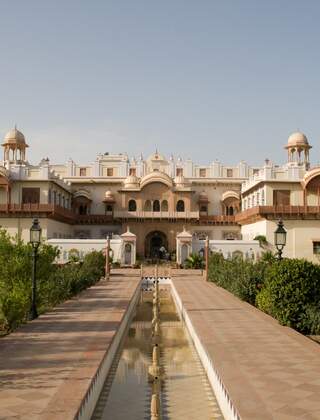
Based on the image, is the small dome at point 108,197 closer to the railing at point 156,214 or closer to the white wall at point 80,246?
the railing at point 156,214

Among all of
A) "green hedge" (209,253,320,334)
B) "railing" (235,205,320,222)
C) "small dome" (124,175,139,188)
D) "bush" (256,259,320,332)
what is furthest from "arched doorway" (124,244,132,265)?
"bush" (256,259,320,332)

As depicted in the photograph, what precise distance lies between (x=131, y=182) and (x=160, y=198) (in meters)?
2.99

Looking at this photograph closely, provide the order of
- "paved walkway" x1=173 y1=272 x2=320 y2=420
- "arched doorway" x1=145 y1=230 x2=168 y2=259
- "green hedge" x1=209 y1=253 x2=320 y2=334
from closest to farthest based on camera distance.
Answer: "paved walkway" x1=173 y1=272 x2=320 y2=420 < "green hedge" x1=209 y1=253 x2=320 y2=334 < "arched doorway" x1=145 y1=230 x2=168 y2=259

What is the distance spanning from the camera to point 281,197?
3916cm

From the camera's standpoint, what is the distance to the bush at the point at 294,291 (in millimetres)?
13141

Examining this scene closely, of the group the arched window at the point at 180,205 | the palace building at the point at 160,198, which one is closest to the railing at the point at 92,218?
the palace building at the point at 160,198

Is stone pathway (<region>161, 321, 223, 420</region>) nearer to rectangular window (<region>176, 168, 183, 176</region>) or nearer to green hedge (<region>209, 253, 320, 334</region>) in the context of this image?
green hedge (<region>209, 253, 320, 334</region>)

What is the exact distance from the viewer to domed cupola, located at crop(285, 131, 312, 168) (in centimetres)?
4241

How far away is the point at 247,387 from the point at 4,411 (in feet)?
10.4

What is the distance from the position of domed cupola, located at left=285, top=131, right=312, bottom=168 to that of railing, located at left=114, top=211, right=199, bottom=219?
358 inches

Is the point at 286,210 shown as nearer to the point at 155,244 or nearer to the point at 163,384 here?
the point at 155,244

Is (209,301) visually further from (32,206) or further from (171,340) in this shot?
(32,206)

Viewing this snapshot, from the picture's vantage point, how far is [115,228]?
47.3 meters

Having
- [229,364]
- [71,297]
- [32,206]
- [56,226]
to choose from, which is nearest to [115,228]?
[56,226]
